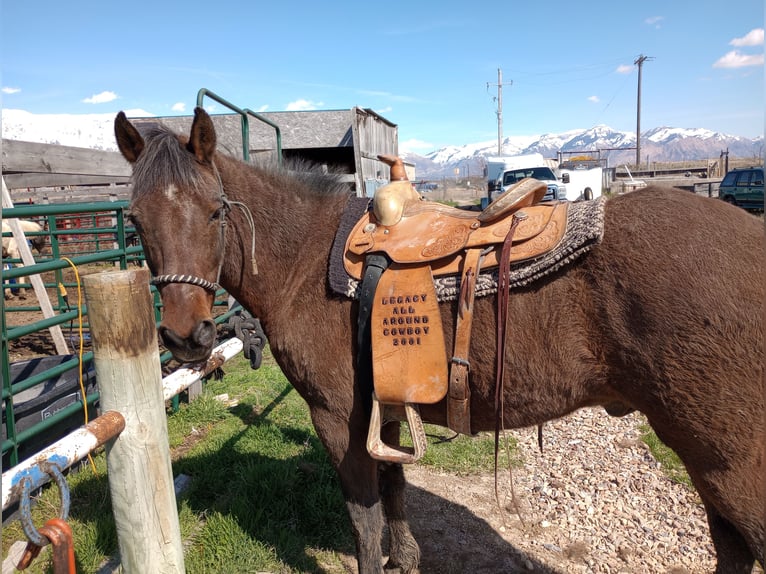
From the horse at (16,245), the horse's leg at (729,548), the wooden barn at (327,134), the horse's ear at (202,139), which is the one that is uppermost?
the wooden barn at (327,134)

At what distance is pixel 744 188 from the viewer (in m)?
17.7

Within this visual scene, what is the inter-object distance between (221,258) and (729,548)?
251 centimetres

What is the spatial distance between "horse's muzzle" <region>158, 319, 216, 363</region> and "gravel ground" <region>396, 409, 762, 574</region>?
1823 millimetres

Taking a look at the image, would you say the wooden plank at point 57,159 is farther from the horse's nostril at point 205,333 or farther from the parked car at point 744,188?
the parked car at point 744,188

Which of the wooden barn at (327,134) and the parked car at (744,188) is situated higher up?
the wooden barn at (327,134)

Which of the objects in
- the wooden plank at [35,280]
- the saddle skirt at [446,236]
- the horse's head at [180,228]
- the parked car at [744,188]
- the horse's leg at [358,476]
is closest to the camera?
the saddle skirt at [446,236]

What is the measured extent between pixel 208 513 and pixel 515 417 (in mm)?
2156

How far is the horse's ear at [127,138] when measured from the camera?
2121 mm

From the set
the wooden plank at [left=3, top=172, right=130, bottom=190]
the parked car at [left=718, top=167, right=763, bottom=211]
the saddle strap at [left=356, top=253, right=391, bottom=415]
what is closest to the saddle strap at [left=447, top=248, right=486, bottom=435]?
the saddle strap at [left=356, top=253, right=391, bottom=415]

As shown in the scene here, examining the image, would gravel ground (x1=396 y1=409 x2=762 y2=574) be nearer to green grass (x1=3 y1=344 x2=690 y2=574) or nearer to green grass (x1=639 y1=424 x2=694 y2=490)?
green grass (x1=639 y1=424 x2=694 y2=490)

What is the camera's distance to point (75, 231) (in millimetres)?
6230

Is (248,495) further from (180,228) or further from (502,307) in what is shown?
(502,307)

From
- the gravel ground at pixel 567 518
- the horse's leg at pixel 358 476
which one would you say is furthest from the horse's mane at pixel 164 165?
the gravel ground at pixel 567 518

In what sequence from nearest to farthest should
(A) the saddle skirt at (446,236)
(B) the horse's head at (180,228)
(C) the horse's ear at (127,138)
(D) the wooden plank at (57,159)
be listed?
(A) the saddle skirt at (446,236)
(B) the horse's head at (180,228)
(C) the horse's ear at (127,138)
(D) the wooden plank at (57,159)
